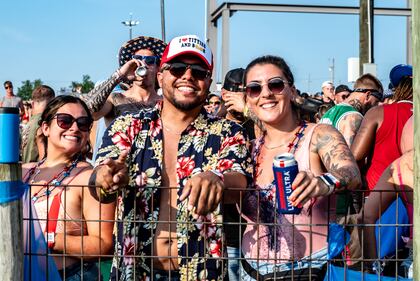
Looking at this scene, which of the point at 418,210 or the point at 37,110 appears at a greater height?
the point at 37,110

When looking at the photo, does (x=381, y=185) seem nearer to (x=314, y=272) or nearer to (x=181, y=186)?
(x=314, y=272)

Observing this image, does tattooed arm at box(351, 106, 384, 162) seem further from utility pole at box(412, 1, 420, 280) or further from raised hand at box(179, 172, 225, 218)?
utility pole at box(412, 1, 420, 280)

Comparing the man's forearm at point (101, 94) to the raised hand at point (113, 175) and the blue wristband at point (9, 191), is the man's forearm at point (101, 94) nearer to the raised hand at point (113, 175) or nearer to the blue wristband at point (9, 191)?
the raised hand at point (113, 175)

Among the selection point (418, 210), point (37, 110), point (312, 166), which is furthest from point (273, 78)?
point (37, 110)

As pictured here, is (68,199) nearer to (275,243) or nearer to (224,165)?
(224,165)

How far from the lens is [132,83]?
6496 millimetres

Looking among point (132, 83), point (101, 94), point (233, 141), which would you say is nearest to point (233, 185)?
point (233, 141)

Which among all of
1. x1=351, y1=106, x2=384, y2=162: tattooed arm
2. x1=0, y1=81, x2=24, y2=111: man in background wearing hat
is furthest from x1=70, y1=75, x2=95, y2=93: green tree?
x1=351, y1=106, x2=384, y2=162: tattooed arm

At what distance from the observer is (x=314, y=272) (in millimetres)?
3795

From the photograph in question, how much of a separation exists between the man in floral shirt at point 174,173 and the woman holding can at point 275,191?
0.16 meters

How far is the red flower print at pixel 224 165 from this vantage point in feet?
12.8

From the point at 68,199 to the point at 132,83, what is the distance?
7.45 feet

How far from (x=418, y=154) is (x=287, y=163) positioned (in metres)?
0.56

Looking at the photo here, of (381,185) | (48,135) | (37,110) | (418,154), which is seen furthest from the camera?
(37,110)
